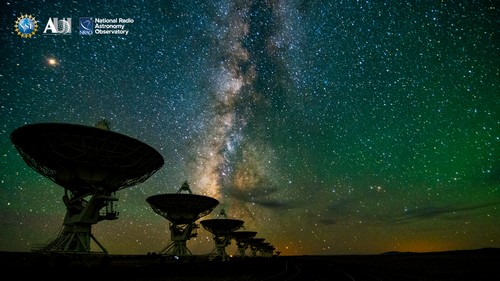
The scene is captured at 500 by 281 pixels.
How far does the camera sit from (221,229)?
189 feet

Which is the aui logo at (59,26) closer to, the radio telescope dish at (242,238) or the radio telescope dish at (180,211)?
the radio telescope dish at (180,211)

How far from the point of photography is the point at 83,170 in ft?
83.0

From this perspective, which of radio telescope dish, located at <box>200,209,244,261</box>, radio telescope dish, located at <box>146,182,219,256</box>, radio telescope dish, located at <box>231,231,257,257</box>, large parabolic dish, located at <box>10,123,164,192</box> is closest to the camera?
large parabolic dish, located at <box>10,123,164,192</box>

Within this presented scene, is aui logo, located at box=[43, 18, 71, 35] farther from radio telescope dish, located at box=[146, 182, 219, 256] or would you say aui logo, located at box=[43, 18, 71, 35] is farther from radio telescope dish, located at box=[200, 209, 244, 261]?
radio telescope dish, located at box=[200, 209, 244, 261]

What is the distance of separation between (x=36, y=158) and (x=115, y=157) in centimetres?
639

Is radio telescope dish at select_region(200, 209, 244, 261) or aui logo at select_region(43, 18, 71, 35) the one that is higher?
aui logo at select_region(43, 18, 71, 35)

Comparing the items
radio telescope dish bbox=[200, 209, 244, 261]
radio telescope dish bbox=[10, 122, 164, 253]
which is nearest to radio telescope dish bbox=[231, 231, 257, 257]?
radio telescope dish bbox=[200, 209, 244, 261]

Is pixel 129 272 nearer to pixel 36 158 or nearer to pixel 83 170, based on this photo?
pixel 83 170

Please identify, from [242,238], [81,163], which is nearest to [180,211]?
[81,163]

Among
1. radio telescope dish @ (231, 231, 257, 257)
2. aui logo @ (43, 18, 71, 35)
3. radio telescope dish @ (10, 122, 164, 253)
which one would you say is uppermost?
aui logo @ (43, 18, 71, 35)

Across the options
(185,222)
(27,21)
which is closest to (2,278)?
(27,21)

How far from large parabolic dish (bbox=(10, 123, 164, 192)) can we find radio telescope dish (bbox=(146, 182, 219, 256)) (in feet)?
40.7

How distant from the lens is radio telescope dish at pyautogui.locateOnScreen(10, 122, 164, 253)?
2305cm

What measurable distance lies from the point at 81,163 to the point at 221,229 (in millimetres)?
37712
